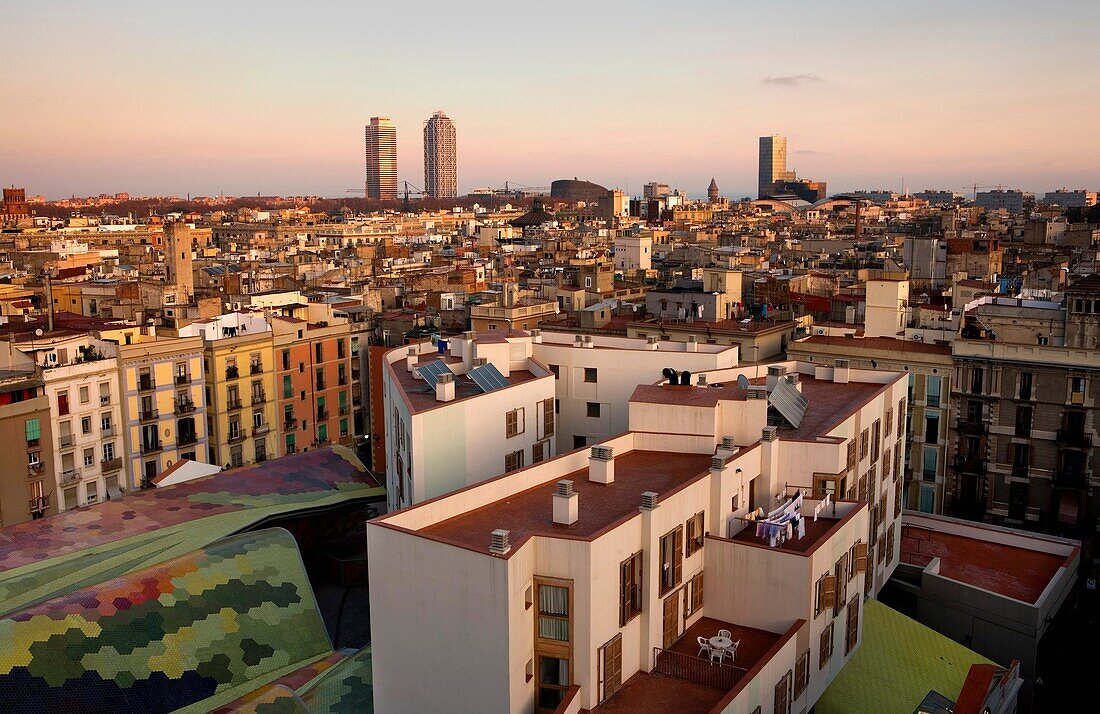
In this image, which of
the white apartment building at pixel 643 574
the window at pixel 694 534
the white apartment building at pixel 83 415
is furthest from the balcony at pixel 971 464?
the white apartment building at pixel 83 415

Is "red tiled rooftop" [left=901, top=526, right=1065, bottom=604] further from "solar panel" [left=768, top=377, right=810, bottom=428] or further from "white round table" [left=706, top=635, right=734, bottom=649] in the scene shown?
"white round table" [left=706, top=635, right=734, bottom=649]

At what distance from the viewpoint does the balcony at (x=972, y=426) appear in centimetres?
4425

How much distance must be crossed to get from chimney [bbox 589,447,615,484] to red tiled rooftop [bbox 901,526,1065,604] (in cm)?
1688

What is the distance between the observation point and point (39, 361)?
50438 mm

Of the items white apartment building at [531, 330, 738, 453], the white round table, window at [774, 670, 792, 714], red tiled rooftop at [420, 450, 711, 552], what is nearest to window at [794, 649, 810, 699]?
window at [774, 670, 792, 714]

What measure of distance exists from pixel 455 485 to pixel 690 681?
11.0 m

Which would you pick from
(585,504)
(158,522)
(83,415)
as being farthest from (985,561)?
(83,415)

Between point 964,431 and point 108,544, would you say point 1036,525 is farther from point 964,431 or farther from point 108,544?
point 108,544

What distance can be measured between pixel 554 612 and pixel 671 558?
3887 millimetres

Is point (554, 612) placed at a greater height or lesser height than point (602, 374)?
lesser

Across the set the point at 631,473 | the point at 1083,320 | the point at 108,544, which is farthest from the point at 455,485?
the point at 1083,320

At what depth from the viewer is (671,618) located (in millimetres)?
23031

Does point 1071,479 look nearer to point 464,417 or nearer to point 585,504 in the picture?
point 464,417

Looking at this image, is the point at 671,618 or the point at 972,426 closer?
the point at 671,618
